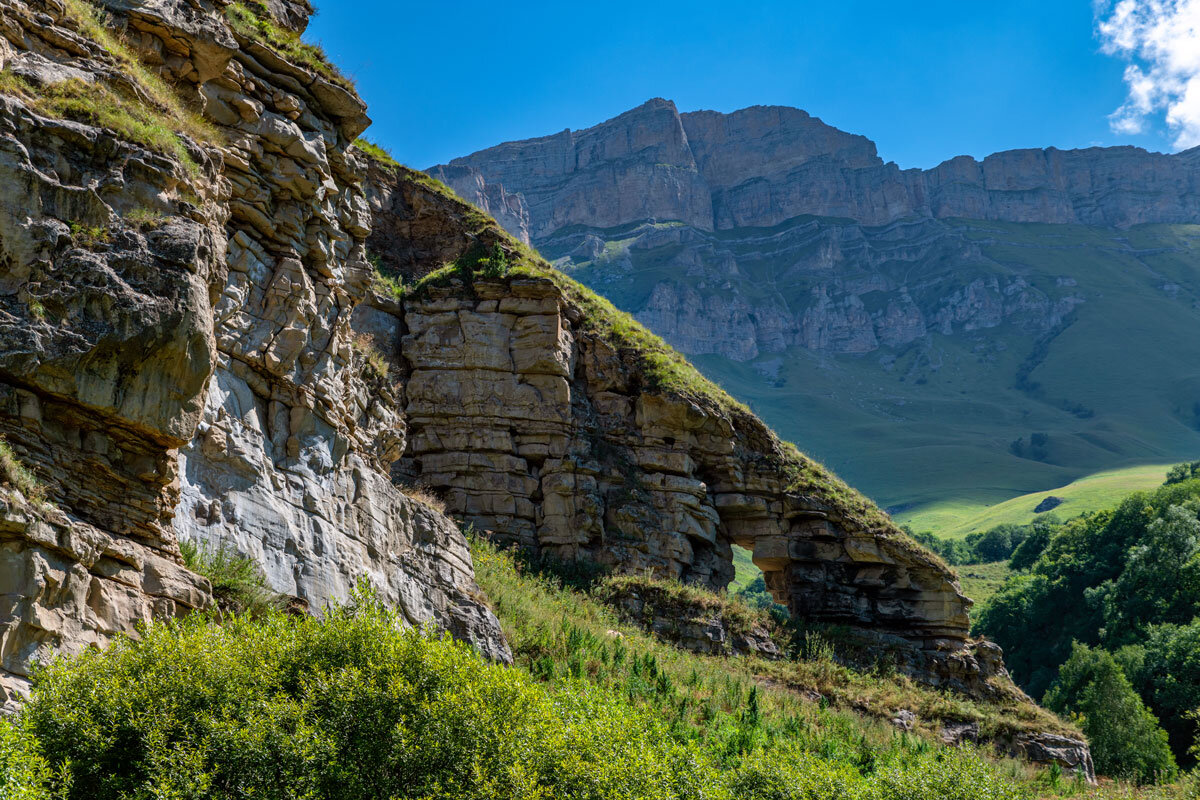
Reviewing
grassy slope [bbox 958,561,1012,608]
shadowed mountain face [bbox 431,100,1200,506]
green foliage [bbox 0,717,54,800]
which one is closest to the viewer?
green foliage [bbox 0,717,54,800]

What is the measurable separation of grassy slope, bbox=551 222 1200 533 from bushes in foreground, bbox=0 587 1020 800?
363ft

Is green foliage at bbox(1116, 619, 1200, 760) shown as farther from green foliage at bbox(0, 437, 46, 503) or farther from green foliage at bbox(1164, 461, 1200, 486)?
green foliage at bbox(1164, 461, 1200, 486)

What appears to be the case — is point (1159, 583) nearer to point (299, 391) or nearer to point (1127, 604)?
point (1127, 604)

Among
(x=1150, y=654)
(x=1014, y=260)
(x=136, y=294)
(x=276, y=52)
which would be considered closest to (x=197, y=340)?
(x=136, y=294)

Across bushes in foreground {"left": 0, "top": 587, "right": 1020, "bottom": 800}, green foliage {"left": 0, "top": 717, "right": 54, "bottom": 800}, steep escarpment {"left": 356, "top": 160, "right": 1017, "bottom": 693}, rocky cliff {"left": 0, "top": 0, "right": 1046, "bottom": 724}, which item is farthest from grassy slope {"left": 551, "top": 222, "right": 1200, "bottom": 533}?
green foliage {"left": 0, "top": 717, "right": 54, "bottom": 800}

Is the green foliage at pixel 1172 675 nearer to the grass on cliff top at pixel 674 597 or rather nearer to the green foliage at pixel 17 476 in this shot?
the grass on cliff top at pixel 674 597

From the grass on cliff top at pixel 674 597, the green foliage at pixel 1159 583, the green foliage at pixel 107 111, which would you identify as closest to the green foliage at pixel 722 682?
the grass on cliff top at pixel 674 597

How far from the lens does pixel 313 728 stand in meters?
9.53

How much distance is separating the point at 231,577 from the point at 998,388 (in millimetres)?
171339

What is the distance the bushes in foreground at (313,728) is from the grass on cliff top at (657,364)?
631 inches

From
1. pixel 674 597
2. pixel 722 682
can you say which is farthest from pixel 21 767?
pixel 674 597

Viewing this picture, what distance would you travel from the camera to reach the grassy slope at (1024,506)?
99.3 m

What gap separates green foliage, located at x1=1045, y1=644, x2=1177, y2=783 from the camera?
30.1m

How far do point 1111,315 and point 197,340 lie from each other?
194502 millimetres
